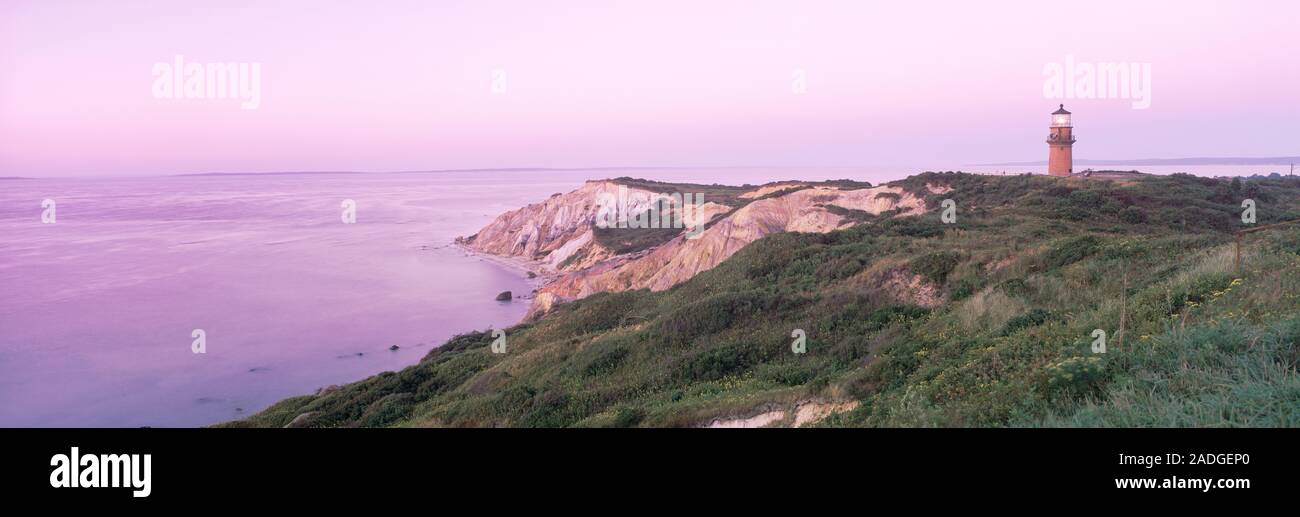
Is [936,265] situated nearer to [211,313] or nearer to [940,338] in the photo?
[940,338]

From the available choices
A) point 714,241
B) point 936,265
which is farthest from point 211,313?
point 936,265

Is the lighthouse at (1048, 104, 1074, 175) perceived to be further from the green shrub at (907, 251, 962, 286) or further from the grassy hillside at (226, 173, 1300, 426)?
the green shrub at (907, 251, 962, 286)

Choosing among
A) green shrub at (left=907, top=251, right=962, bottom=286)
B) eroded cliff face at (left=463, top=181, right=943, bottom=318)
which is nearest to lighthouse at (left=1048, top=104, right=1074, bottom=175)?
eroded cliff face at (left=463, top=181, right=943, bottom=318)

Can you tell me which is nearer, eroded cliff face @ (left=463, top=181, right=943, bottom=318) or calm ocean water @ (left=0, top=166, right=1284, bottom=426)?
calm ocean water @ (left=0, top=166, right=1284, bottom=426)

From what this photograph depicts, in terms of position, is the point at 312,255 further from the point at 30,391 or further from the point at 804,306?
the point at 804,306

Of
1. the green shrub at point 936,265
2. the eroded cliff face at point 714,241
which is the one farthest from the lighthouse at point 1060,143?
the green shrub at point 936,265

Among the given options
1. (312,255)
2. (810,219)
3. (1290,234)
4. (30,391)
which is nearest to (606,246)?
(810,219)
